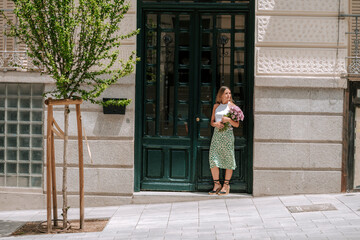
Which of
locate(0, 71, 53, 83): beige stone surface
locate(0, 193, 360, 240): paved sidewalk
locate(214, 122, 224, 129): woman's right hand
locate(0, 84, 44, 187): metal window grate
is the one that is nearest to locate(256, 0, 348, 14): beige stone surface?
locate(214, 122, 224, 129): woman's right hand

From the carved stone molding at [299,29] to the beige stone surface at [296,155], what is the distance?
180 cm

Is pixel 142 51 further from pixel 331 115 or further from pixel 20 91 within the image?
pixel 331 115

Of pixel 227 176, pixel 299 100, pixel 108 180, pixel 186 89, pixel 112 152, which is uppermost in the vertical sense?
pixel 186 89

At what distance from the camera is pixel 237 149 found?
10633mm

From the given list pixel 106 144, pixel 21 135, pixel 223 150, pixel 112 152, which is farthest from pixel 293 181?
pixel 21 135

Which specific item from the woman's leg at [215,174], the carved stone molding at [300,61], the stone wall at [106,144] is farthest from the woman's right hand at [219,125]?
the stone wall at [106,144]

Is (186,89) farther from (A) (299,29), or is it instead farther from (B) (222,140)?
(A) (299,29)

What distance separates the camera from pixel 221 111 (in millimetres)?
10320

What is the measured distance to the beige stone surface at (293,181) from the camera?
10414 millimetres

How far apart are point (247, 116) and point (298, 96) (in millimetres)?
945

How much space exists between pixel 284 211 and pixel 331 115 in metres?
2.09

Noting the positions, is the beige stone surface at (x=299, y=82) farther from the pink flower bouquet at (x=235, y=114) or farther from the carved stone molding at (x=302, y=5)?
the carved stone molding at (x=302, y=5)

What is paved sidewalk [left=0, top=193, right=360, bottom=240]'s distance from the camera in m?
8.04

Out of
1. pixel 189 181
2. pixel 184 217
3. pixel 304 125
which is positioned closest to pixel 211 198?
pixel 189 181
